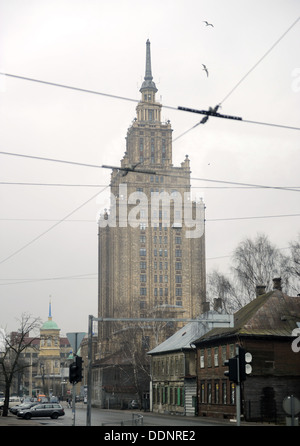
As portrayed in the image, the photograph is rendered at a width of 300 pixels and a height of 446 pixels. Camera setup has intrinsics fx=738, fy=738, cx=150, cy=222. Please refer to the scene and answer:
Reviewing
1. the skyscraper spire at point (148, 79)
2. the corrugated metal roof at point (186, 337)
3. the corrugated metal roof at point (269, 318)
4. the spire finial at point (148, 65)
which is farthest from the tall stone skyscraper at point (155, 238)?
the corrugated metal roof at point (269, 318)

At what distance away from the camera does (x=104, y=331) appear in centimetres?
15475

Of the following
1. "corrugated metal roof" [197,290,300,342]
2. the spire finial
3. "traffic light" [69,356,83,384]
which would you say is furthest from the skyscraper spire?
"traffic light" [69,356,83,384]

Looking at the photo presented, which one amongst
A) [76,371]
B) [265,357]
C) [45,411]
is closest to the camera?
[76,371]

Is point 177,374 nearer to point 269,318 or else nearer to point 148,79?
point 269,318

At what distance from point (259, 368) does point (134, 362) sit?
32400 millimetres

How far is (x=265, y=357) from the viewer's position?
178 feet

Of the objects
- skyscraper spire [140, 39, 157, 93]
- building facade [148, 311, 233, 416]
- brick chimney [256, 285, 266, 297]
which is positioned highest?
skyscraper spire [140, 39, 157, 93]

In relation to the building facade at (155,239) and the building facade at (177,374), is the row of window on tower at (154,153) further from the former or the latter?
the building facade at (177,374)

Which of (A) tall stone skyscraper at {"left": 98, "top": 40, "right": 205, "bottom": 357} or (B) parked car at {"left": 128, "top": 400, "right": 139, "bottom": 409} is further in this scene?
(A) tall stone skyscraper at {"left": 98, "top": 40, "right": 205, "bottom": 357}

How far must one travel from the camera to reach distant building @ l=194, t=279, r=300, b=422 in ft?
175

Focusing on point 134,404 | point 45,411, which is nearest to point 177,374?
point 45,411

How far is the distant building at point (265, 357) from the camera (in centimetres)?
5331

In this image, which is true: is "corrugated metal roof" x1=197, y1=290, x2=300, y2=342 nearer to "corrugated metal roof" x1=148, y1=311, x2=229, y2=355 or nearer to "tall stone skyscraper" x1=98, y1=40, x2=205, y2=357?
"corrugated metal roof" x1=148, y1=311, x2=229, y2=355

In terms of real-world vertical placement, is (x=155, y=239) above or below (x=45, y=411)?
above
